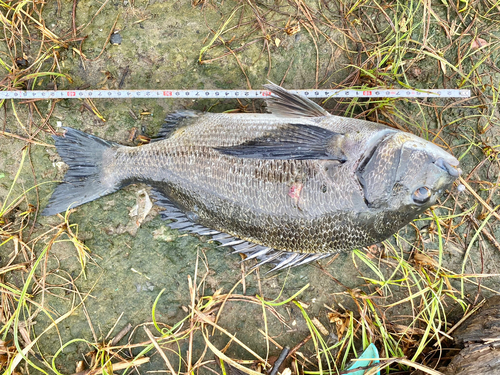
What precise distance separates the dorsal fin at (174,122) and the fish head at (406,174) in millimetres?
1592

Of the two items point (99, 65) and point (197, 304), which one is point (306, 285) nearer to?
point (197, 304)

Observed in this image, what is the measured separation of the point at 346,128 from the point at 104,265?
264 cm

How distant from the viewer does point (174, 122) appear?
10.5ft

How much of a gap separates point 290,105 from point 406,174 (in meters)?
1.09

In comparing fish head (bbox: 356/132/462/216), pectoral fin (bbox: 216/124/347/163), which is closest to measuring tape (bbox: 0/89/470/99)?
pectoral fin (bbox: 216/124/347/163)

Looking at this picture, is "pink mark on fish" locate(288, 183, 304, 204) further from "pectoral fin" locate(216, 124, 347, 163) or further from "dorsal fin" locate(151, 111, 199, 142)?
"dorsal fin" locate(151, 111, 199, 142)

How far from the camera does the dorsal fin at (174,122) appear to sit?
3164 mm

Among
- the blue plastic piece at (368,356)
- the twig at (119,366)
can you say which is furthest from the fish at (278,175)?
the twig at (119,366)

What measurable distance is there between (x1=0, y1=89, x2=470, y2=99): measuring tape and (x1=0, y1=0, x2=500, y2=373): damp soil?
0.37 feet

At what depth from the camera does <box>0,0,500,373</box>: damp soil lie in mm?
3379

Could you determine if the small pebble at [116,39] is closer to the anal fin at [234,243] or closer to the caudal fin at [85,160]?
the caudal fin at [85,160]

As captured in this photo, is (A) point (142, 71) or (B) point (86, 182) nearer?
(B) point (86, 182)

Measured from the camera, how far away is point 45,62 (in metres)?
3.37

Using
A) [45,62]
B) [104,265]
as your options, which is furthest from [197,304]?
[45,62]
